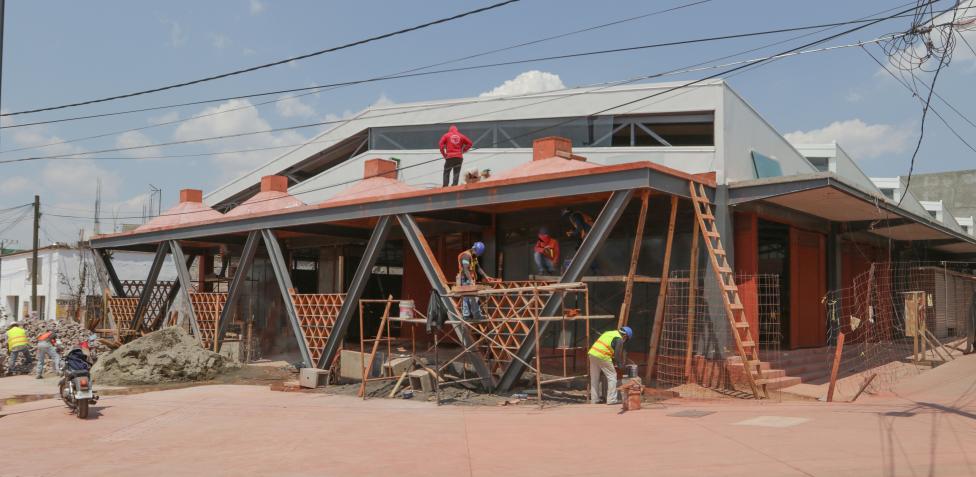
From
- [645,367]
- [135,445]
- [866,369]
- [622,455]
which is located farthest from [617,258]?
A: [135,445]

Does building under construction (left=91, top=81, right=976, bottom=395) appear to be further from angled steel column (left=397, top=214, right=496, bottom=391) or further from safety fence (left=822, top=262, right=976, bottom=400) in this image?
safety fence (left=822, top=262, right=976, bottom=400)

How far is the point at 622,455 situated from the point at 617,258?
7.60 m

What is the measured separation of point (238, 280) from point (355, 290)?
526 cm

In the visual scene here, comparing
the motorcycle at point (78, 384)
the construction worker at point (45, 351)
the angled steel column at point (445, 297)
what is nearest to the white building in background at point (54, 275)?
the construction worker at point (45, 351)

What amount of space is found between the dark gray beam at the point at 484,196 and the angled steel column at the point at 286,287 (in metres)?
0.43

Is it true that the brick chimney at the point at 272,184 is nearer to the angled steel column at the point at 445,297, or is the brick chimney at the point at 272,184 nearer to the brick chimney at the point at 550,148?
the angled steel column at the point at 445,297

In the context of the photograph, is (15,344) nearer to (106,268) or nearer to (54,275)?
(106,268)

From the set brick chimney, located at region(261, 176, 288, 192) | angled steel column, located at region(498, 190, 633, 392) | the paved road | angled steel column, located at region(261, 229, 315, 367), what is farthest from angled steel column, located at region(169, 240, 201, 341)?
angled steel column, located at region(498, 190, 633, 392)

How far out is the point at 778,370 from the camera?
13609 mm

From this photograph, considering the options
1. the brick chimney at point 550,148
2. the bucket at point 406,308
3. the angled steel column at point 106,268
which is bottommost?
the bucket at point 406,308

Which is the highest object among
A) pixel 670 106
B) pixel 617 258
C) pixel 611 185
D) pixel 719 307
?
pixel 670 106

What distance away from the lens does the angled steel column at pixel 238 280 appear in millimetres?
19297

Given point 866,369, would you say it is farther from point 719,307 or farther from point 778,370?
point 719,307

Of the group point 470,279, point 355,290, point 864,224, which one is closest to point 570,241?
point 470,279
